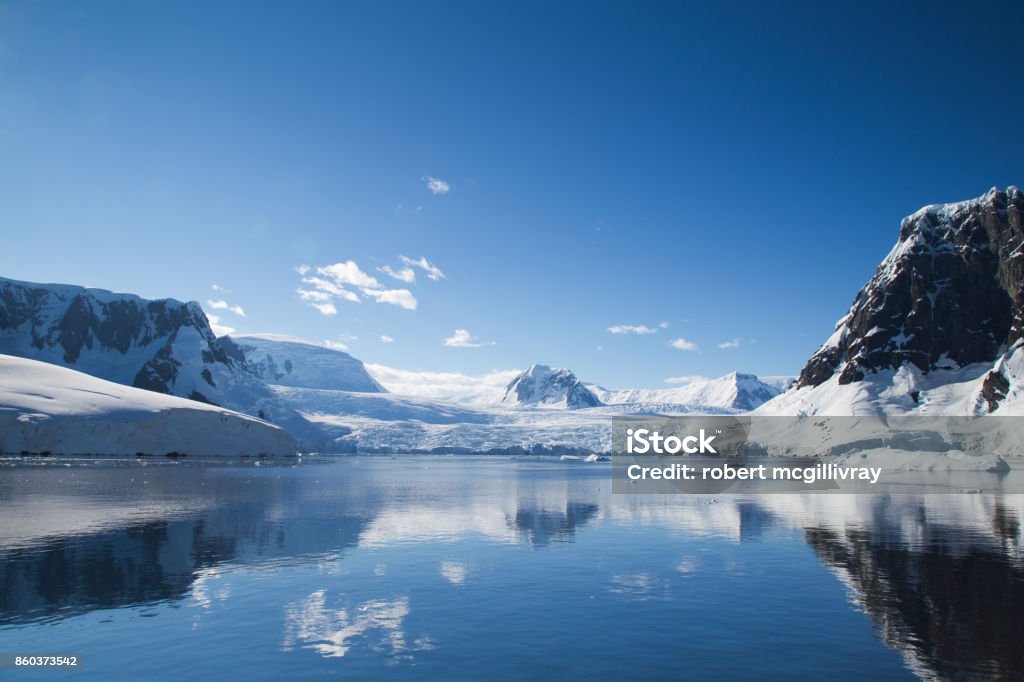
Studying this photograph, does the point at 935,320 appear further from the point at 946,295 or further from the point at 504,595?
the point at 504,595

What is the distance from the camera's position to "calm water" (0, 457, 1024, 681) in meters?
17.6

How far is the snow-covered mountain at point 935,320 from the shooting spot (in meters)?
163

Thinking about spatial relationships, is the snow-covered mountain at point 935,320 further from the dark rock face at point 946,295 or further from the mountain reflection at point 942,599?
the mountain reflection at point 942,599

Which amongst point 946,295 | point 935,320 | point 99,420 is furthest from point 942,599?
point 946,295

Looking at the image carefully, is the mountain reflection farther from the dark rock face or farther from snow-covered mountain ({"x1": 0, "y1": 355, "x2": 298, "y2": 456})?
the dark rock face

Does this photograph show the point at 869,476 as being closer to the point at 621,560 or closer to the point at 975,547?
the point at 975,547

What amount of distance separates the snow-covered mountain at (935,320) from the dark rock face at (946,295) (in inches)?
9.7

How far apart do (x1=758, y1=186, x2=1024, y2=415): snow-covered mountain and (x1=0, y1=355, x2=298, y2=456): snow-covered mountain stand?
496 ft

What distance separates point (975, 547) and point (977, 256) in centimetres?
18169

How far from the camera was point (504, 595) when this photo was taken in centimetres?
2530

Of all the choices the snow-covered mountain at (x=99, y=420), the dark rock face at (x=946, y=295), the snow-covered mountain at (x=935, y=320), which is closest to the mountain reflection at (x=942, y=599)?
the snow-covered mountain at (x=99, y=420)

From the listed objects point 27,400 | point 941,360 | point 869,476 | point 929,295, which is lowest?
point 869,476

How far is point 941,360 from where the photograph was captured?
174 meters

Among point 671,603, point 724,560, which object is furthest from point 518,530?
point 671,603
